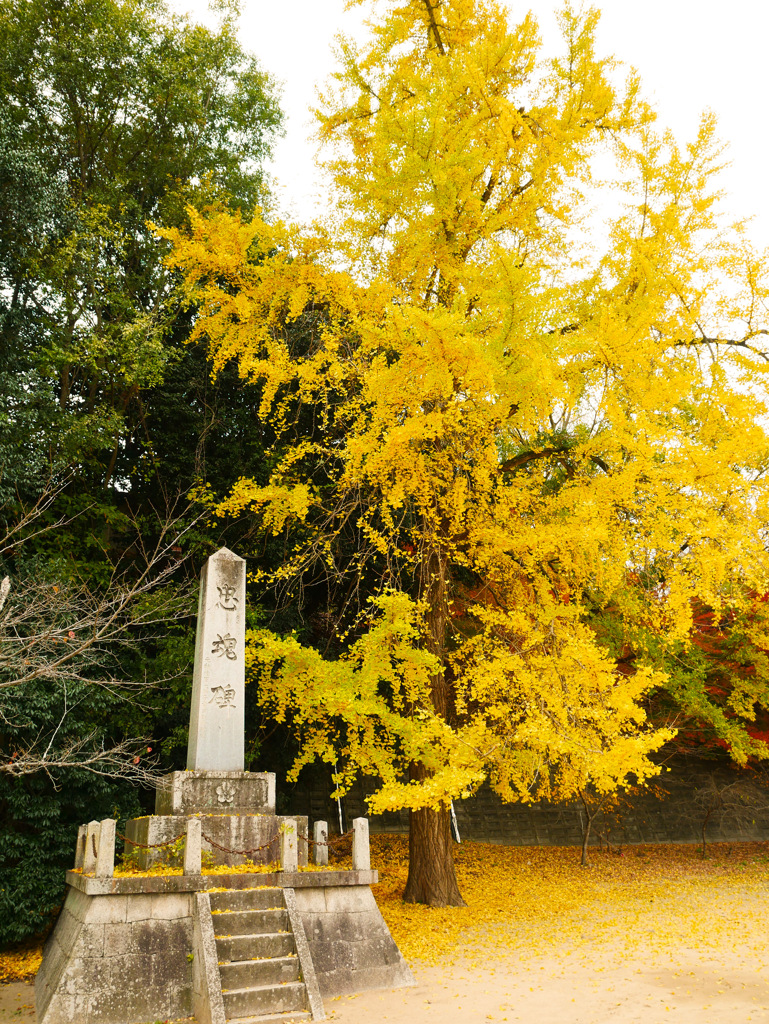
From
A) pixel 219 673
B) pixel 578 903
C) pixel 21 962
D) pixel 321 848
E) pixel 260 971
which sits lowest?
pixel 578 903

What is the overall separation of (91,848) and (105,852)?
3.34 ft

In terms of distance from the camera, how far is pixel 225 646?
25.7ft

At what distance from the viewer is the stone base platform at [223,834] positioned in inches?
260

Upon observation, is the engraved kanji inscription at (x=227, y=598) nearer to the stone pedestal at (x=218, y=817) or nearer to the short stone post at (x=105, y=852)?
the stone pedestal at (x=218, y=817)

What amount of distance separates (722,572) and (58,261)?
32.1 feet

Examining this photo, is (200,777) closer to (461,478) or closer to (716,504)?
(461,478)

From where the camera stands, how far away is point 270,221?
13.3 meters

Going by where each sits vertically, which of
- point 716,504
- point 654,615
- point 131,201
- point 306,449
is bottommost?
point 654,615

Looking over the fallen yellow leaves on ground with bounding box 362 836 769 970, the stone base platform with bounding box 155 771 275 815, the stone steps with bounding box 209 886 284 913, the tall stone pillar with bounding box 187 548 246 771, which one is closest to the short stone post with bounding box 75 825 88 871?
the stone base platform with bounding box 155 771 275 815

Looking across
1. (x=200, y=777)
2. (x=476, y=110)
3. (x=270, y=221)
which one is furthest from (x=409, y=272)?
(x=200, y=777)

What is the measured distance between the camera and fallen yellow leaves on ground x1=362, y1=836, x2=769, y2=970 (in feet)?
25.5


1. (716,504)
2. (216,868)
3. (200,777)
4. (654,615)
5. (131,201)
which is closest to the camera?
(216,868)

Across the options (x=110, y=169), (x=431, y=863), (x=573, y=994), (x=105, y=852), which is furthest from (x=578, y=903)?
(x=110, y=169)

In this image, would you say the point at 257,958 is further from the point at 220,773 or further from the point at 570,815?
the point at 570,815
